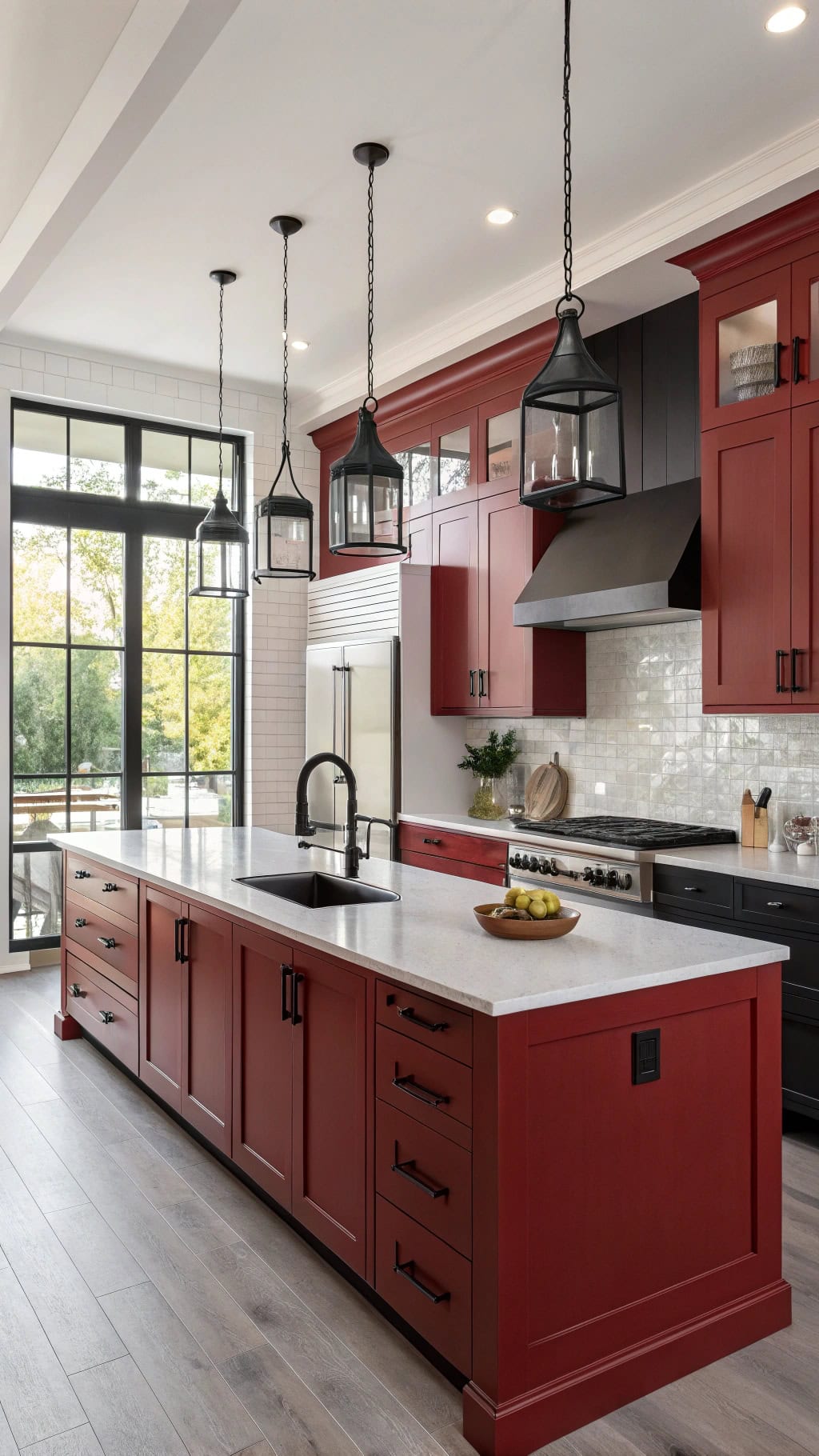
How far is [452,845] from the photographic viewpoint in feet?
16.7

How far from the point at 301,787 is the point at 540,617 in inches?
74.0

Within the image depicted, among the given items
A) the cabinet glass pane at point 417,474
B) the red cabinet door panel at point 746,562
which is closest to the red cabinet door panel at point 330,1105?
the red cabinet door panel at point 746,562

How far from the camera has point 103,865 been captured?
13.6ft

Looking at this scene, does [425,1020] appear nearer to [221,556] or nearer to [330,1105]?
[330,1105]

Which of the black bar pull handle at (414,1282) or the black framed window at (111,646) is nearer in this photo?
the black bar pull handle at (414,1282)

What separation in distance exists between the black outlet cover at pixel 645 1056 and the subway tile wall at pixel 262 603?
4.55 metres

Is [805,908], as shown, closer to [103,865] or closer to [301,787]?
[301,787]

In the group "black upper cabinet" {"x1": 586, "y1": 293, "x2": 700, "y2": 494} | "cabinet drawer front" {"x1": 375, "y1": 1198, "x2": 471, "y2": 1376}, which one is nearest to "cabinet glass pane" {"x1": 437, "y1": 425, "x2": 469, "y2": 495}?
"black upper cabinet" {"x1": 586, "y1": 293, "x2": 700, "y2": 494}

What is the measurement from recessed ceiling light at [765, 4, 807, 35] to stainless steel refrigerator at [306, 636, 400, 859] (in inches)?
127

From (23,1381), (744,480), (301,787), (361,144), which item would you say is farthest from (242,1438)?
(361,144)

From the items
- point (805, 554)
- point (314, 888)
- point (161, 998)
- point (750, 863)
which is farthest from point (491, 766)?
point (161, 998)

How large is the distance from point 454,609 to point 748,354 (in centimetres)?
218

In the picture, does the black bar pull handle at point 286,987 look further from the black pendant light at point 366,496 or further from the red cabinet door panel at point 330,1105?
the black pendant light at point 366,496

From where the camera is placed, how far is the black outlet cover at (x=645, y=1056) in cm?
208
